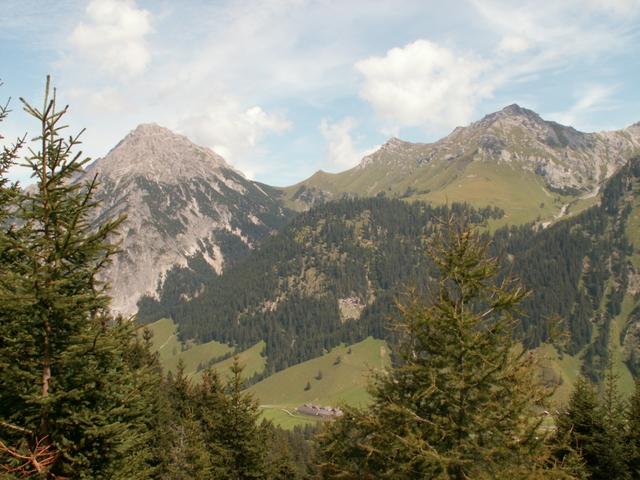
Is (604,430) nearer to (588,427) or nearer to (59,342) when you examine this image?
(588,427)

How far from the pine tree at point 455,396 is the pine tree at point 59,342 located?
23.1ft

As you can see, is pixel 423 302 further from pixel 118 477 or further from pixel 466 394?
pixel 118 477

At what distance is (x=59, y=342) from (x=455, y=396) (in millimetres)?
11655

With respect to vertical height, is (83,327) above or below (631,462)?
above

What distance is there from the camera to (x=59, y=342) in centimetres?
1252

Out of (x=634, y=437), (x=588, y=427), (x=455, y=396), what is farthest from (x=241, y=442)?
(x=634, y=437)

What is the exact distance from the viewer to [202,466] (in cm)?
3222

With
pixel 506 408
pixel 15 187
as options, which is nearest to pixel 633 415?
pixel 506 408

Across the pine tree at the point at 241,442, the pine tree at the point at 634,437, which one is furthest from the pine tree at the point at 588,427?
the pine tree at the point at 241,442

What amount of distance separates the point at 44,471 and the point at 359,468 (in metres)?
9.46

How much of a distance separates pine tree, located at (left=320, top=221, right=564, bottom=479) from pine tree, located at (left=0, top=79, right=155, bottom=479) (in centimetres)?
705

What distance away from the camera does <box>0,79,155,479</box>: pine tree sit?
39.0 ft

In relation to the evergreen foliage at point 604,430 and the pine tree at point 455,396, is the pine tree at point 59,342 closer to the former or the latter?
the pine tree at point 455,396

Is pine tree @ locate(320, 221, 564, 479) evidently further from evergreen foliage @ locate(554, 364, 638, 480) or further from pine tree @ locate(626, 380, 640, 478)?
pine tree @ locate(626, 380, 640, 478)
